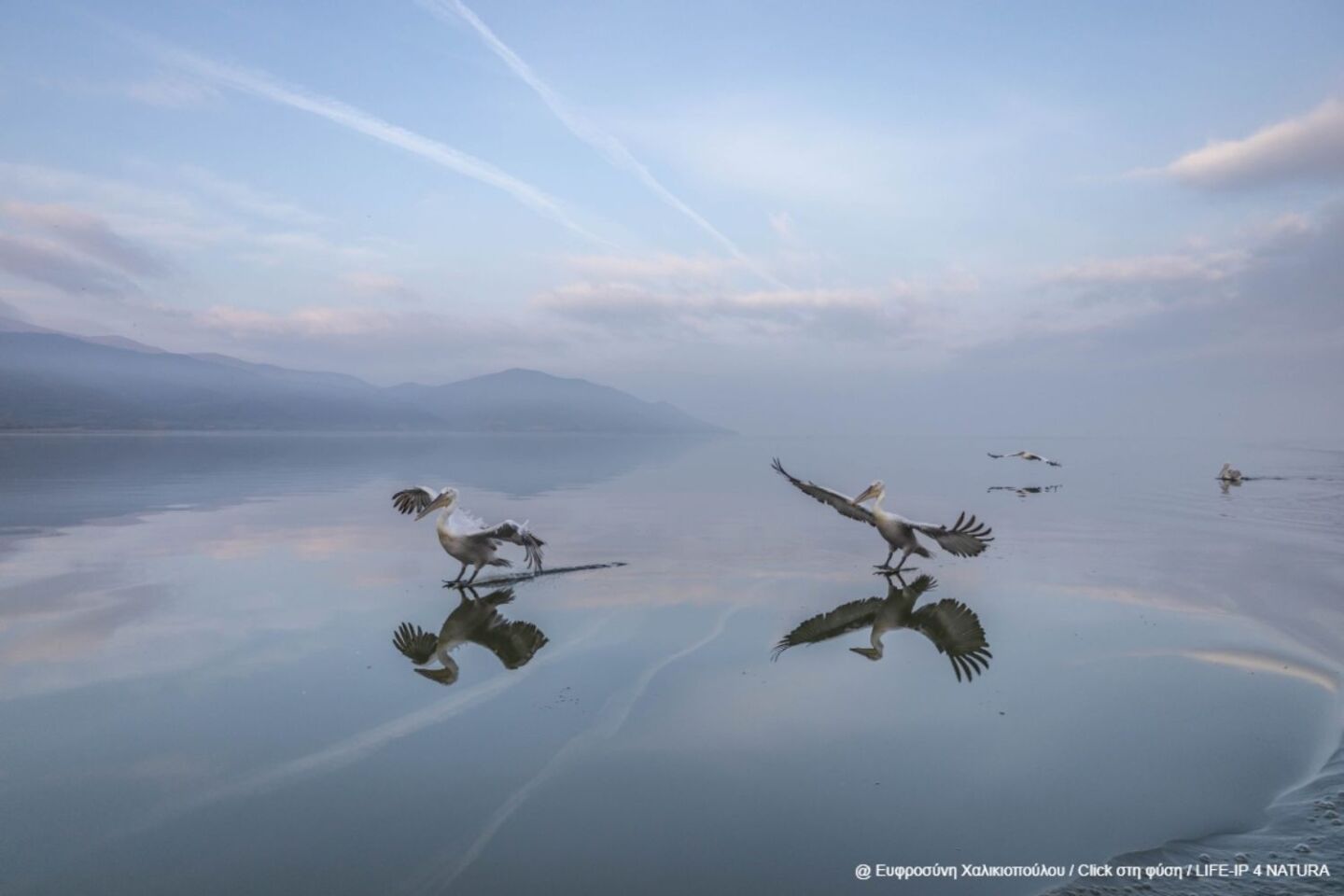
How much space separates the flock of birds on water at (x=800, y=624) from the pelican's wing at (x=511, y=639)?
1cm

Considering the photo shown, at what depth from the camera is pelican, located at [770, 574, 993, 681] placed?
33.2 feet

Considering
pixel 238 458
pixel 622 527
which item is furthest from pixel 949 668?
pixel 238 458

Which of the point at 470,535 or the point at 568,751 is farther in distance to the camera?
the point at 470,535

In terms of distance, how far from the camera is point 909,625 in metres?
11.7

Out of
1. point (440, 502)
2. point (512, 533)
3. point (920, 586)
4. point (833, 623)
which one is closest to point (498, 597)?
point (512, 533)

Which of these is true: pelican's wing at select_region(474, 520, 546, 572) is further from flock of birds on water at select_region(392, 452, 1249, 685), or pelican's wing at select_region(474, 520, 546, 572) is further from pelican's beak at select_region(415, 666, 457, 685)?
pelican's beak at select_region(415, 666, 457, 685)

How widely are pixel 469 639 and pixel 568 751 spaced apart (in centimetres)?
406

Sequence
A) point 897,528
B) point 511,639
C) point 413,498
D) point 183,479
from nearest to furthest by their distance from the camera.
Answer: point 511,639 < point 413,498 < point 897,528 < point 183,479

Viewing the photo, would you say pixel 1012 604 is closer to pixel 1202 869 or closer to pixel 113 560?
pixel 1202 869

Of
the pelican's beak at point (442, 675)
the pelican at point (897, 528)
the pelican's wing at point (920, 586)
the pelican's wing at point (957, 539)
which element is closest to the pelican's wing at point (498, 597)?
the pelican's beak at point (442, 675)

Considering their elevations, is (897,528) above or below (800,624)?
above

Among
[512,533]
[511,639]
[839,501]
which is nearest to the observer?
[511,639]

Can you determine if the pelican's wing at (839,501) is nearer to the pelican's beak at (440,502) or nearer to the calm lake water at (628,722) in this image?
the calm lake water at (628,722)

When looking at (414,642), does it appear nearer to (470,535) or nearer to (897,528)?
(470,535)
